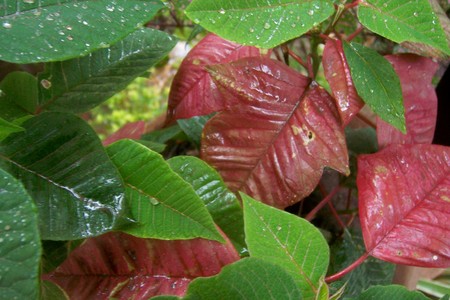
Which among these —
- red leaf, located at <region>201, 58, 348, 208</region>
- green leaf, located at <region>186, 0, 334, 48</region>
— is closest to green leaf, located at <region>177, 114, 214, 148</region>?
red leaf, located at <region>201, 58, 348, 208</region>

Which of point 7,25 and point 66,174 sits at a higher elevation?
point 7,25

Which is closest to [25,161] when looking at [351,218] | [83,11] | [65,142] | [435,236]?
[65,142]

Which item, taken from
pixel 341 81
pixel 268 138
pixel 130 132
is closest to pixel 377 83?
pixel 341 81

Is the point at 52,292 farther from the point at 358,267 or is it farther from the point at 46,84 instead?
the point at 358,267

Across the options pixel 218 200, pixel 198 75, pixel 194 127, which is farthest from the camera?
pixel 194 127

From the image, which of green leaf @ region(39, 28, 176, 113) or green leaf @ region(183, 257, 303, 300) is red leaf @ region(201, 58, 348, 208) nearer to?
green leaf @ region(39, 28, 176, 113)
